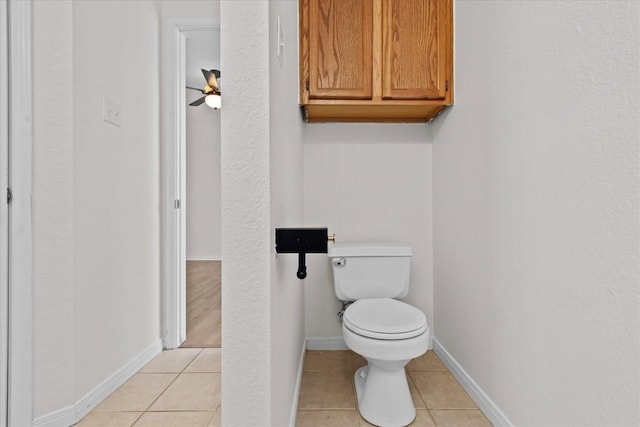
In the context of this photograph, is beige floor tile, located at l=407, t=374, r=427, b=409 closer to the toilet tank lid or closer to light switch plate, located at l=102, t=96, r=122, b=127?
the toilet tank lid

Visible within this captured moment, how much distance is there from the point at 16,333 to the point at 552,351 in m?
1.85

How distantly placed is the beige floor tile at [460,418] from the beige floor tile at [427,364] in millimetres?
385

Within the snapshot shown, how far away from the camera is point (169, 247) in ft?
6.95

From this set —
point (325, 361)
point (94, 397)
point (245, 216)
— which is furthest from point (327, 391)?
point (245, 216)

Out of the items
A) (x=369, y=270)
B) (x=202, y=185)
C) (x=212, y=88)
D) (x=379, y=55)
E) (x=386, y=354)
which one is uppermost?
(x=212, y=88)

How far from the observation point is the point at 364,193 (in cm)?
218

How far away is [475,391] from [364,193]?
120 centimetres

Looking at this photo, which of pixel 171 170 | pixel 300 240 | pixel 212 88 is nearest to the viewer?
pixel 300 240

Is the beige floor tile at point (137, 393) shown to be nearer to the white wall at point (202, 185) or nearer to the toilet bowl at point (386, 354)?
the toilet bowl at point (386, 354)

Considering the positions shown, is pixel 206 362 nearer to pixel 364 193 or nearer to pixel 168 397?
pixel 168 397

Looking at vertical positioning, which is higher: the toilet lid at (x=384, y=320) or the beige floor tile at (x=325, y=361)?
the toilet lid at (x=384, y=320)

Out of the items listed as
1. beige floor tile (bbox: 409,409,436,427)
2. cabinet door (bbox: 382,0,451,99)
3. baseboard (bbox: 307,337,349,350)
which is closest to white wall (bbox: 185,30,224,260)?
baseboard (bbox: 307,337,349,350)

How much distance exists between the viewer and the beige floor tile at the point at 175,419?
143cm

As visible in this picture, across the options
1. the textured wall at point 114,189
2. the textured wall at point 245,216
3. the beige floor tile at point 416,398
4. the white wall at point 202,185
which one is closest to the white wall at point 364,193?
the beige floor tile at point 416,398
